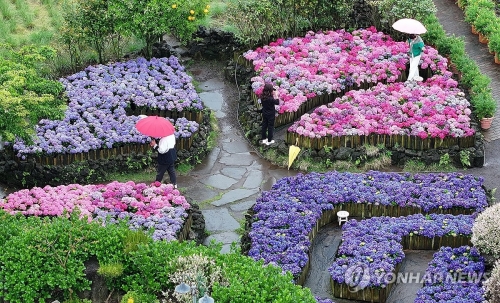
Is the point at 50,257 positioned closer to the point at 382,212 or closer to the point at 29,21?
the point at 382,212

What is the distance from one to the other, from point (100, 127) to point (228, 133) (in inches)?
130

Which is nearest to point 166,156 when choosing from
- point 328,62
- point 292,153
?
point 292,153

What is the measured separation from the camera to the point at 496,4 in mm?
27625

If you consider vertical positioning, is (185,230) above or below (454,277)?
below

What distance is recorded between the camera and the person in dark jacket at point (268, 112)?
67.6 ft

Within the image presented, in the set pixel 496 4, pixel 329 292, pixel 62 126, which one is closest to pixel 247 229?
pixel 329 292

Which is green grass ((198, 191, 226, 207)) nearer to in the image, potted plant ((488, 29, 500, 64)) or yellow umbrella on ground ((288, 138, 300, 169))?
yellow umbrella on ground ((288, 138, 300, 169))

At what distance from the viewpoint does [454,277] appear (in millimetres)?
15758

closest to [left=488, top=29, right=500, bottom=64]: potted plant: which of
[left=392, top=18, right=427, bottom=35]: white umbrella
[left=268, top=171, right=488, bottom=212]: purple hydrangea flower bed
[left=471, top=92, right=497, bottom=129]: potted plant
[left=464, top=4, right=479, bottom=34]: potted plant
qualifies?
[left=464, top=4, right=479, bottom=34]: potted plant

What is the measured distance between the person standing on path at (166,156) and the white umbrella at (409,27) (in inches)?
296

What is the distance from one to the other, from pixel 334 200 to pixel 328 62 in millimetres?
6568

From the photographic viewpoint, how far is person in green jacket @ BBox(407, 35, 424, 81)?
2298cm

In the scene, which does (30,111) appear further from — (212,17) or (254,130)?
(212,17)

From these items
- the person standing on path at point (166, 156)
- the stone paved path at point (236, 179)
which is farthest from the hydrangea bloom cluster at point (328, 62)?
the person standing on path at point (166, 156)
